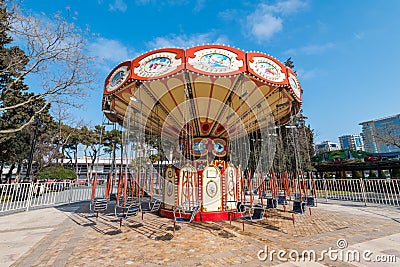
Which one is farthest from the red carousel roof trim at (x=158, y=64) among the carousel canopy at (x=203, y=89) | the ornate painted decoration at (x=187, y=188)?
the ornate painted decoration at (x=187, y=188)

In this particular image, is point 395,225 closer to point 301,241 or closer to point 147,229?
point 301,241

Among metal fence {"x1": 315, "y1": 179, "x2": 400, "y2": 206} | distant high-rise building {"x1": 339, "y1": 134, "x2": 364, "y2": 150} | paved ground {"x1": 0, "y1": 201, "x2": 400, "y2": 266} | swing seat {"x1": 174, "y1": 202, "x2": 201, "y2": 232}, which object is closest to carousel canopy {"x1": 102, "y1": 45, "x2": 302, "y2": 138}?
swing seat {"x1": 174, "y1": 202, "x2": 201, "y2": 232}

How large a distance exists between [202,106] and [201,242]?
5.28m

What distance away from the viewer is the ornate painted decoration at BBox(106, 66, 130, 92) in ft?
22.2

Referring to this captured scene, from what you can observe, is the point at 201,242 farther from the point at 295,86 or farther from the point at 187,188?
the point at 295,86

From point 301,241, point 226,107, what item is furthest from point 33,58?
point 301,241

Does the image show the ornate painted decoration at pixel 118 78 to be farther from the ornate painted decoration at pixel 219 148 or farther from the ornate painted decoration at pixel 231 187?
the ornate painted decoration at pixel 231 187

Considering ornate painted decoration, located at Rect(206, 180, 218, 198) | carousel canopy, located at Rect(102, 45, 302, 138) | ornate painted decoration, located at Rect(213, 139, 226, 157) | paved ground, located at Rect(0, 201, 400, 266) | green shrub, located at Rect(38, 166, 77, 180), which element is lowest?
paved ground, located at Rect(0, 201, 400, 266)

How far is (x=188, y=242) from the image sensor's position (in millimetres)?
5188

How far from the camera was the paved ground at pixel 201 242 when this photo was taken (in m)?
4.09

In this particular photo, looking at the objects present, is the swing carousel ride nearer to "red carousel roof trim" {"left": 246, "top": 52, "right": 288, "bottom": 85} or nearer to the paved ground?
"red carousel roof trim" {"left": 246, "top": 52, "right": 288, "bottom": 85}

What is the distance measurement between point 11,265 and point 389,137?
31567 mm

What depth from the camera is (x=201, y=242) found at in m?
5.17

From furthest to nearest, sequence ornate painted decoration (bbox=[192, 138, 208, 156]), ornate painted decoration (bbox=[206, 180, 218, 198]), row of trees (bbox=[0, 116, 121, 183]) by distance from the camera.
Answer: row of trees (bbox=[0, 116, 121, 183]) → ornate painted decoration (bbox=[192, 138, 208, 156]) → ornate painted decoration (bbox=[206, 180, 218, 198])
